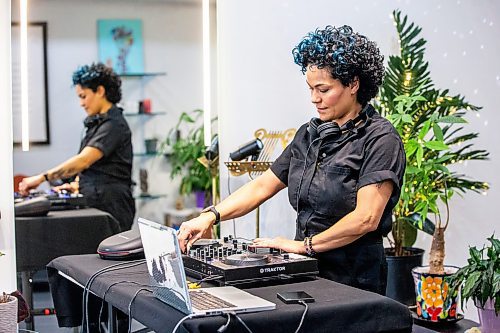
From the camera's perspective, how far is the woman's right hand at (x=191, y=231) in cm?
232

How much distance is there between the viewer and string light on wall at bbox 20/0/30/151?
360cm

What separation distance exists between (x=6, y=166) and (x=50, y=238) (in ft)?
1.26

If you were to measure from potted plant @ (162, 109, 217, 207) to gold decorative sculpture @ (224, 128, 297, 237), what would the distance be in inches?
10.5

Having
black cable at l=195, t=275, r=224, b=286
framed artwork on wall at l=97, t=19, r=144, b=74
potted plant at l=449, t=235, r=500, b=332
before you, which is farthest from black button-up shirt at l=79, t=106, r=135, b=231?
black cable at l=195, t=275, r=224, b=286

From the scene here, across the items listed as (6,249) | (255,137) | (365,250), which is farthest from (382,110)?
(6,249)

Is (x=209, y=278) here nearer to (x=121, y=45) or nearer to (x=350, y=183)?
(x=350, y=183)

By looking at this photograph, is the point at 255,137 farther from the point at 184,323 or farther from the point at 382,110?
the point at 184,323

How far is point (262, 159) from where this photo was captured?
3.78 metres

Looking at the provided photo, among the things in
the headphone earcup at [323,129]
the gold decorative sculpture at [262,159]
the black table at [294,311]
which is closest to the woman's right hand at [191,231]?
the black table at [294,311]

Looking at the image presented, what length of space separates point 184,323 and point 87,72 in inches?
89.1

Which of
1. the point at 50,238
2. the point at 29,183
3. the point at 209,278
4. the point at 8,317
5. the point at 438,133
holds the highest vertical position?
the point at 438,133

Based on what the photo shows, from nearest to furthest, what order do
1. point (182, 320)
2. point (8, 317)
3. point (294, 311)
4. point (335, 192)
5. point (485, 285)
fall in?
point (182, 320) → point (294, 311) → point (335, 192) → point (8, 317) → point (485, 285)

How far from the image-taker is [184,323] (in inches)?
67.8

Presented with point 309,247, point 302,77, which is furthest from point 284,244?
point 302,77
